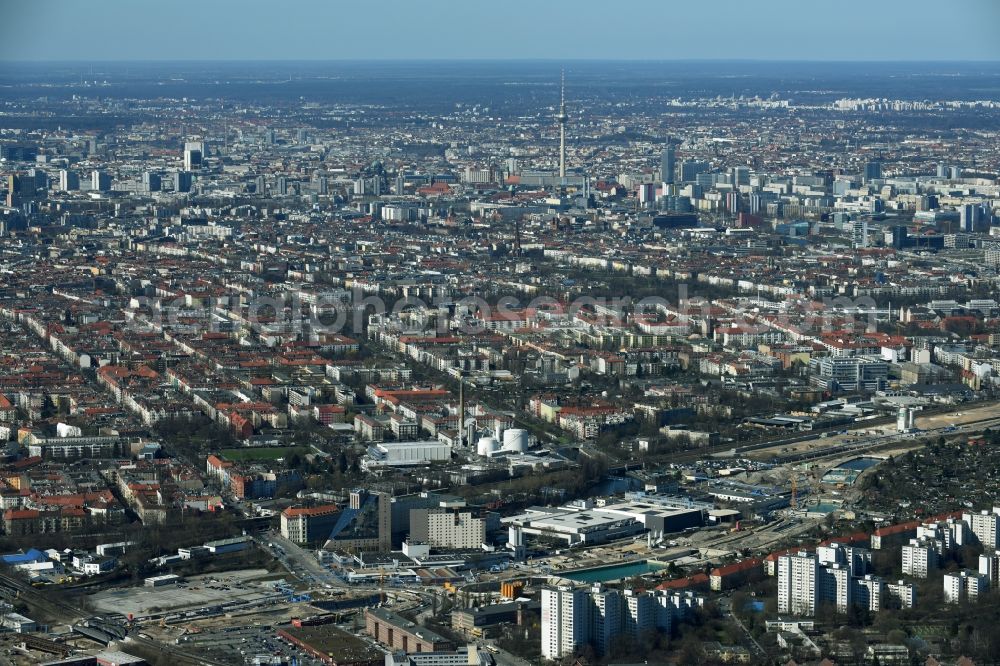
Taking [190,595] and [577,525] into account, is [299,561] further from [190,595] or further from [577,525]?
[577,525]

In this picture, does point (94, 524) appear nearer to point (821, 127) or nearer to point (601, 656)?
point (601, 656)

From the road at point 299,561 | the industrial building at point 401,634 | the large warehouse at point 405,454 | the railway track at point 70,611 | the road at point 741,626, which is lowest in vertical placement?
the large warehouse at point 405,454

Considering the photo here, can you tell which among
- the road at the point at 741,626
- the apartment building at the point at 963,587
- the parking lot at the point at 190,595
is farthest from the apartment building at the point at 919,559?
the parking lot at the point at 190,595

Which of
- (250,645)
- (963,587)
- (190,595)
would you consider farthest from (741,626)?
(190,595)

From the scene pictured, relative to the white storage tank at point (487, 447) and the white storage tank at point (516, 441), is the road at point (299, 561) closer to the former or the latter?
the white storage tank at point (487, 447)

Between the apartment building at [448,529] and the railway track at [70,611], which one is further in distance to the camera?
the apartment building at [448,529]

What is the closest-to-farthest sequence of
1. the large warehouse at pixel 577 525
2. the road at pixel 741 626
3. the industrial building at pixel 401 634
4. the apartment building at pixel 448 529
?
the industrial building at pixel 401 634, the road at pixel 741 626, the apartment building at pixel 448 529, the large warehouse at pixel 577 525

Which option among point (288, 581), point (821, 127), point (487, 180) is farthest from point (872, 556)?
point (821, 127)
